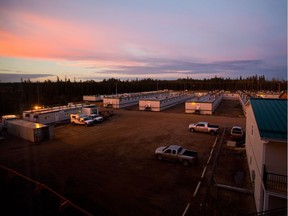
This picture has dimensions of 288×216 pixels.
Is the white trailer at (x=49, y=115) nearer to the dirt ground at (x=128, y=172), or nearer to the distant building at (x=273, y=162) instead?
the dirt ground at (x=128, y=172)

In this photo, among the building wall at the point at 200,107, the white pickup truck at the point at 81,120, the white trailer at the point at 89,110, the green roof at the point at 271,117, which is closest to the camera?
the green roof at the point at 271,117

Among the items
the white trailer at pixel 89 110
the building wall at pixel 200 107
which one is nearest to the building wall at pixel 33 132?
the white trailer at pixel 89 110

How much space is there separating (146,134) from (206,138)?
21.8 ft

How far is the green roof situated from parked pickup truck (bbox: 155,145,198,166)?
5465 millimetres

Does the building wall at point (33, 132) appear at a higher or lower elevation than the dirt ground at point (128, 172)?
higher

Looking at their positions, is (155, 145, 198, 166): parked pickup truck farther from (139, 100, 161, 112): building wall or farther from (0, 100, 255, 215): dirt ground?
(139, 100, 161, 112): building wall

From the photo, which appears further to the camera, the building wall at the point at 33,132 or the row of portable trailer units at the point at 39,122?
the row of portable trailer units at the point at 39,122

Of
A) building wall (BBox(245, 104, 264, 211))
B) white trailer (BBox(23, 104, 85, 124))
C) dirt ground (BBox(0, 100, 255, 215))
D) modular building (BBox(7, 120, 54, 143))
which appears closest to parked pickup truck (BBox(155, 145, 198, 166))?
dirt ground (BBox(0, 100, 255, 215))

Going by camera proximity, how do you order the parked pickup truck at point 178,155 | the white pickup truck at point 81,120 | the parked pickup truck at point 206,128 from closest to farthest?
the parked pickup truck at point 178,155 → the parked pickup truck at point 206,128 → the white pickup truck at point 81,120

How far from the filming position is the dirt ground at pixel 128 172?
9.77 metres

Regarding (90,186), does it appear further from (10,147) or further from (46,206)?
(10,147)

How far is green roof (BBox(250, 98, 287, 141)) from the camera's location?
8.32 m

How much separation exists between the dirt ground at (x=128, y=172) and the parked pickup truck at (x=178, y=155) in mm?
444

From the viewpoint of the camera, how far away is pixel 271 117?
Result: 959 cm
